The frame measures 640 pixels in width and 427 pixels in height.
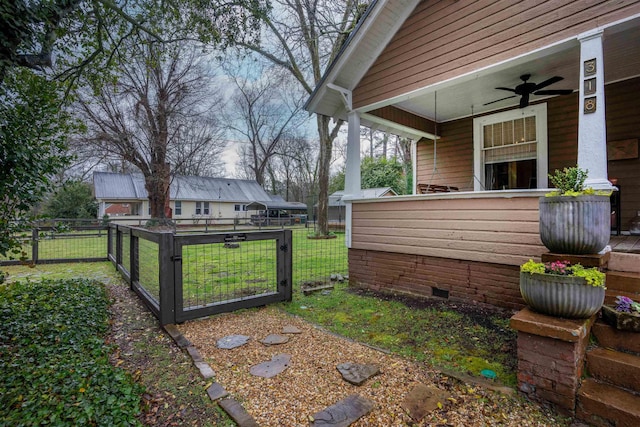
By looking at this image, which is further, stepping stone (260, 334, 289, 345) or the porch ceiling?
the porch ceiling

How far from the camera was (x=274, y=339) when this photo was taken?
10.9ft

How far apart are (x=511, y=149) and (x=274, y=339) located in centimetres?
592

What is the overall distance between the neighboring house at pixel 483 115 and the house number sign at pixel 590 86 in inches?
0.4

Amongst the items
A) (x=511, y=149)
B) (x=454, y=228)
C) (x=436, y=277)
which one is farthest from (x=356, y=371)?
(x=511, y=149)

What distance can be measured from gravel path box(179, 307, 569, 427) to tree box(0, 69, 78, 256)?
199 centimetres

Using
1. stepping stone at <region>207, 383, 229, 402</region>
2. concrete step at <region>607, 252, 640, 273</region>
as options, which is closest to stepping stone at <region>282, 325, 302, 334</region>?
stepping stone at <region>207, 383, 229, 402</region>

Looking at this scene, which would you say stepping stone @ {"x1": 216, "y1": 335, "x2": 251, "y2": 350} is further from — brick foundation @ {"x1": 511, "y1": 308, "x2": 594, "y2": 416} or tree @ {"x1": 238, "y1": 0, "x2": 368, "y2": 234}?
tree @ {"x1": 238, "y1": 0, "x2": 368, "y2": 234}

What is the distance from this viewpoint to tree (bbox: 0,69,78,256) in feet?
8.54

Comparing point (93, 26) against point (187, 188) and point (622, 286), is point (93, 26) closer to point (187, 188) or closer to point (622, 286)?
point (622, 286)

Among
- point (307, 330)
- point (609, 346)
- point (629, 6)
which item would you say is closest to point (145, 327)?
point (307, 330)

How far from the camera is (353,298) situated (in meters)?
4.96

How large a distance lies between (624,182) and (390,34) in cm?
459

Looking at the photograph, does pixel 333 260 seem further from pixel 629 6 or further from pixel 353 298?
pixel 629 6

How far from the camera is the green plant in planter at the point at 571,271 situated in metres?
2.12
